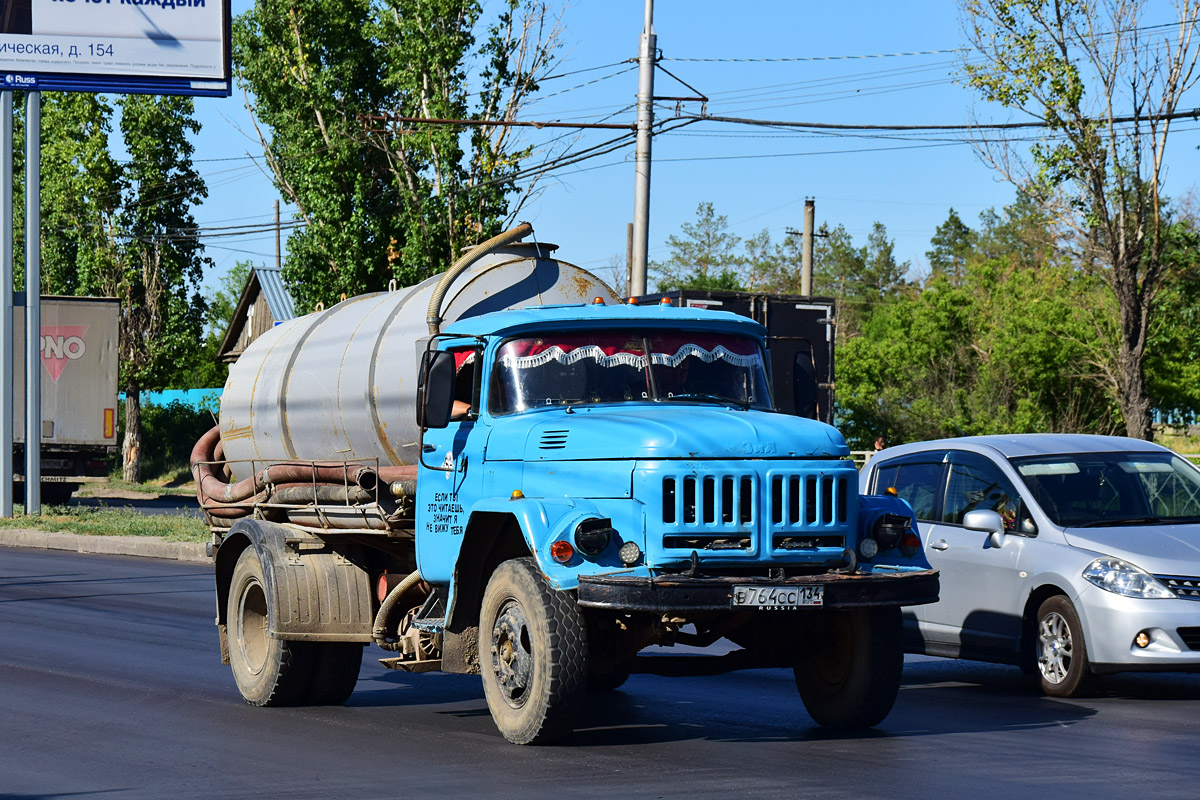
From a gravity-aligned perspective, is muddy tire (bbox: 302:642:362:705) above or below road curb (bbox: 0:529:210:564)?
above

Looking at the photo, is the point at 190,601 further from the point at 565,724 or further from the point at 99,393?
the point at 99,393

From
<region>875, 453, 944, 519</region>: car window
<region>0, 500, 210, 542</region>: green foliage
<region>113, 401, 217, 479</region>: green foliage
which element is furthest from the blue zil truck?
<region>113, 401, 217, 479</region>: green foliage

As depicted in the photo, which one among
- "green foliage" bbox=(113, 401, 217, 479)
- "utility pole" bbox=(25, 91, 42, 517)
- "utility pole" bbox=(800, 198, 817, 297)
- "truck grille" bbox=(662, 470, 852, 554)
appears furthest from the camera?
"green foliage" bbox=(113, 401, 217, 479)

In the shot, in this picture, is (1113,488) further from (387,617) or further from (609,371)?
(387,617)

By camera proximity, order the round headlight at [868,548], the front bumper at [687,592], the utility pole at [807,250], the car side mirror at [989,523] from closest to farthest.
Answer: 1. the front bumper at [687,592]
2. the round headlight at [868,548]
3. the car side mirror at [989,523]
4. the utility pole at [807,250]

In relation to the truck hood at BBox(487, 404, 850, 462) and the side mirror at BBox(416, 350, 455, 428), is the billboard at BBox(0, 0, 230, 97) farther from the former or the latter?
the truck hood at BBox(487, 404, 850, 462)

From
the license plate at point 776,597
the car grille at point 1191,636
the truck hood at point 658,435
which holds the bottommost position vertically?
the car grille at point 1191,636

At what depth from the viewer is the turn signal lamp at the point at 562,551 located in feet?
24.7

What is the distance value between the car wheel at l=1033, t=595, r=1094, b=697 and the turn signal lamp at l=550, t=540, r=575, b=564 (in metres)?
3.83

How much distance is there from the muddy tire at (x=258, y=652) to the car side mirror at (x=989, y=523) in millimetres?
4339

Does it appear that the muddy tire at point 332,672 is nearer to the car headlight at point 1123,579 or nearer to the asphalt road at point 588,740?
the asphalt road at point 588,740

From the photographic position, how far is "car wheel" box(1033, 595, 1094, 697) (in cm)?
971

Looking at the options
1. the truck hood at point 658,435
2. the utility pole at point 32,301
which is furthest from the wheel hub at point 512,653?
the utility pole at point 32,301

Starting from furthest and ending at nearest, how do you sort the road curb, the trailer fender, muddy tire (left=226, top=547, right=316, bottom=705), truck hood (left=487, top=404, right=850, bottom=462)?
the road curb → muddy tire (left=226, top=547, right=316, bottom=705) → the trailer fender → truck hood (left=487, top=404, right=850, bottom=462)
